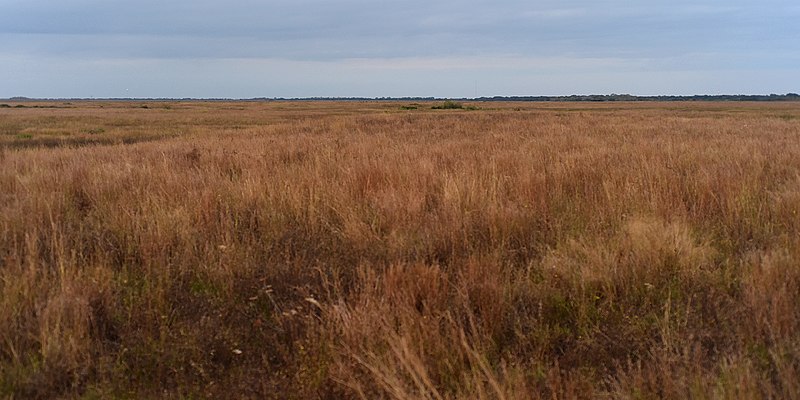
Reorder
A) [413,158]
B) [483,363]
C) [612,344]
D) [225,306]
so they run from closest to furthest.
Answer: [483,363] → [612,344] → [225,306] → [413,158]

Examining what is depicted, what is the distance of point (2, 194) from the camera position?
244 inches

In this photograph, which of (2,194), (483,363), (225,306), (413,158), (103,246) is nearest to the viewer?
(483,363)

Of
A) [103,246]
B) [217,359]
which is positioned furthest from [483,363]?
[103,246]

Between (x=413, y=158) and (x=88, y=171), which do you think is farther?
(x=413, y=158)

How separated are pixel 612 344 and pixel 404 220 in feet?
8.16

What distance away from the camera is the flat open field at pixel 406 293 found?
8.29 feet

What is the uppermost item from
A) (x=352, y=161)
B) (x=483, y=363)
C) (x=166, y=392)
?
(x=352, y=161)

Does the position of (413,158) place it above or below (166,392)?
above

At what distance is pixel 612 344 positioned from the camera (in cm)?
281

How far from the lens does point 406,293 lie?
3141 millimetres

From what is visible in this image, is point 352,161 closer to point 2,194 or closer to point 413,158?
point 413,158

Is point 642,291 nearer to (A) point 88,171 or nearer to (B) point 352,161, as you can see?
(B) point 352,161

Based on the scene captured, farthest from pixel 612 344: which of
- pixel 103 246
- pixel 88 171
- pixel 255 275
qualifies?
pixel 88 171

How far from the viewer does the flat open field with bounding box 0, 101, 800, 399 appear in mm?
2527
